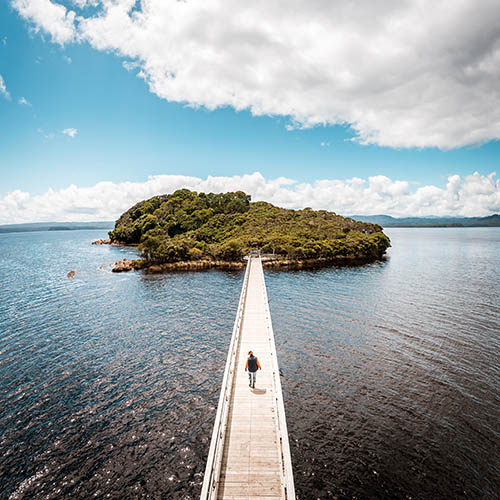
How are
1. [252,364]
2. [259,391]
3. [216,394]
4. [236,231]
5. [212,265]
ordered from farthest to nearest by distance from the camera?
[236,231] < [212,265] < [216,394] < [259,391] < [252,364]

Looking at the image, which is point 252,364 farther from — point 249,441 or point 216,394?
point 216,394

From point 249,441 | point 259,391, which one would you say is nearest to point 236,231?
point 259,391

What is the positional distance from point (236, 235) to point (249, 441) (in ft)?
280

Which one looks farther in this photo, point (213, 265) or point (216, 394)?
point (213, 265)

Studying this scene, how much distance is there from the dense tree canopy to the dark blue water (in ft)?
106

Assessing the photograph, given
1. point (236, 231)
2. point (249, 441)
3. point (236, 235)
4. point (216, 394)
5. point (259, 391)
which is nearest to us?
point (249, 441)

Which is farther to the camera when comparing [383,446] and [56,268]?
[56,268]

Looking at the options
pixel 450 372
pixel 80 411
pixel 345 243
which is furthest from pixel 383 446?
pixel 345 243

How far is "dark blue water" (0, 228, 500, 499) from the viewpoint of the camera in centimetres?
1376

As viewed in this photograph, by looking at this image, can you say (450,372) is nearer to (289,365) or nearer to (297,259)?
(289,365)

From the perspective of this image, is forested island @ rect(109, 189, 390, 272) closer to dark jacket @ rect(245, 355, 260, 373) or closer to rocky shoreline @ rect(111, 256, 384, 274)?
rocky shoreline @ rect(111, 256, 384, 274)

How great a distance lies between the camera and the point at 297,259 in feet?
242

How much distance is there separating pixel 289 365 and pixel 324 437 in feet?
25.4

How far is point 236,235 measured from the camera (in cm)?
9738
